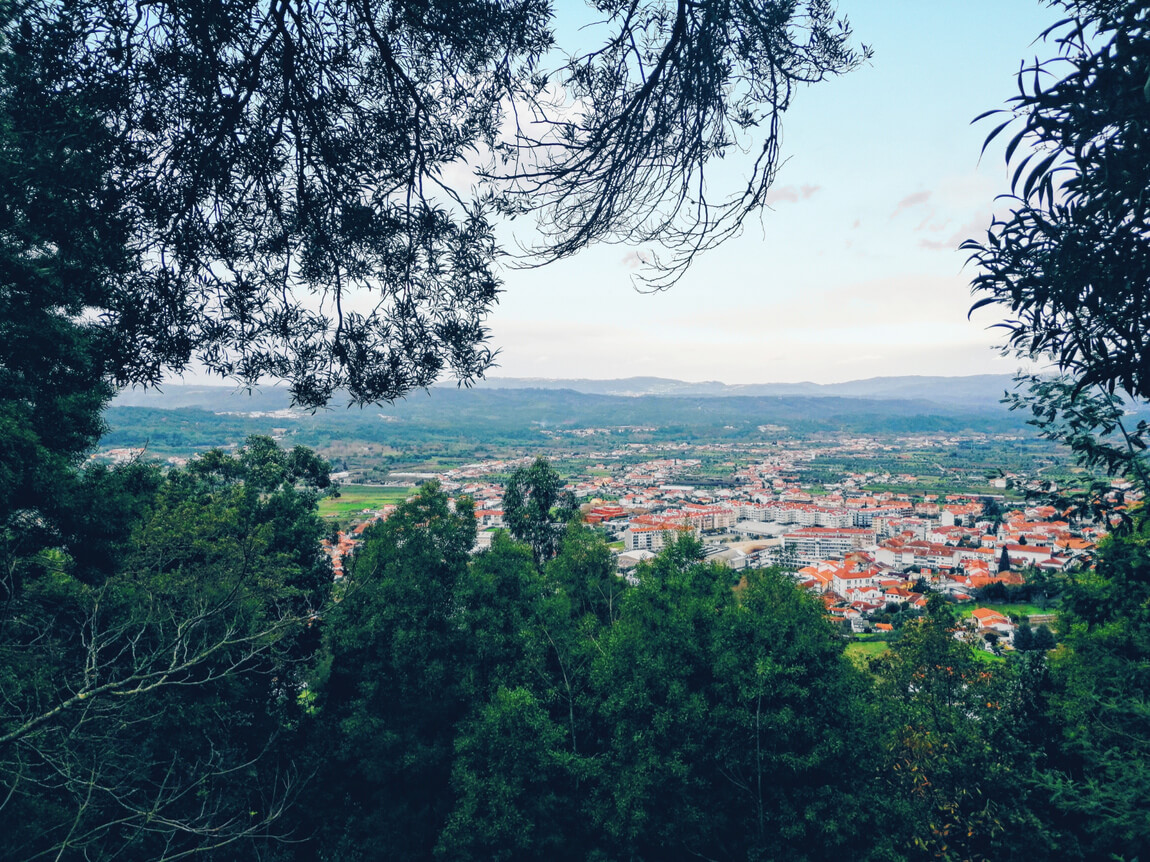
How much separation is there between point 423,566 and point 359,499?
38.8 meters

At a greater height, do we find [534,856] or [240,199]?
[240,199]

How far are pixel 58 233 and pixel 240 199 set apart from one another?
78cm

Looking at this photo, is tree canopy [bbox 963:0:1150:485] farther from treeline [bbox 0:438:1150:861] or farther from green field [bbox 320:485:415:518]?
green field [bbox 320:485:415:518]

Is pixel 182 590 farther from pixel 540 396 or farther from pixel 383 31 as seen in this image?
pixel 540 396

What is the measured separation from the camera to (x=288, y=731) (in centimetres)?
964

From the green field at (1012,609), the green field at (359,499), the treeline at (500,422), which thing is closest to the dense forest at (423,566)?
the green field at (1012,609)

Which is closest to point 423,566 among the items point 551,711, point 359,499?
point 551,711

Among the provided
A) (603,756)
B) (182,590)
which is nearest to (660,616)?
(603,756)

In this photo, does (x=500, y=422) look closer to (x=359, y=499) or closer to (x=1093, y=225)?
(x=359, y=499)

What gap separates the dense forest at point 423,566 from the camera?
2.50 metres

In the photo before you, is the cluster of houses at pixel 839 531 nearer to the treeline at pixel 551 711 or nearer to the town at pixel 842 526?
the town at pixel 842 526

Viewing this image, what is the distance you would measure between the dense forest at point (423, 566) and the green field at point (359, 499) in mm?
26414

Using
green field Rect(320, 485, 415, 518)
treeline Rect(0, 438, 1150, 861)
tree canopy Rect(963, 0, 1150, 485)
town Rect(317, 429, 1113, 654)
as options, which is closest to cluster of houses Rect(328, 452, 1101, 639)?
town Rect(317, 429, 1113, 654)

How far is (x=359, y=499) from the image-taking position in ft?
146
